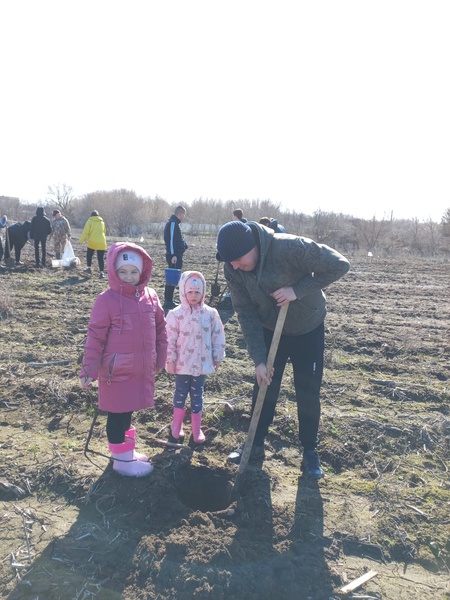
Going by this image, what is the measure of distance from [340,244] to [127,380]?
25.5 metres

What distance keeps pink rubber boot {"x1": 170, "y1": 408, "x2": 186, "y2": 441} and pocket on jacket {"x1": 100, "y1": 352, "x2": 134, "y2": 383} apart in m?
0.91

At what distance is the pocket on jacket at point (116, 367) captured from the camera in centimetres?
323

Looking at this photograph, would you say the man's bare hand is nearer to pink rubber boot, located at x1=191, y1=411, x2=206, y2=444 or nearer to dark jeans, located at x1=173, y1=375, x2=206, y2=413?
dark jeans, located at x1=173, y1=375, x2=206, y2=413

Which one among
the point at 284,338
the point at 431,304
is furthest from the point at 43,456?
the point at 431,304

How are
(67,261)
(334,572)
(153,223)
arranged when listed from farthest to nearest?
(153,223)
(67,261)
(334,572)

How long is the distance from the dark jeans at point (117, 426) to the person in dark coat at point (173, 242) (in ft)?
17.2

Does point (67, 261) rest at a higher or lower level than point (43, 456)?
higher

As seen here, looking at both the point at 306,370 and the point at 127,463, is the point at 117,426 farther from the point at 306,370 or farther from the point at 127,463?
the point at 306,370

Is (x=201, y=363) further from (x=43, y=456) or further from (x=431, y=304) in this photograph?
(x=431, y=304)

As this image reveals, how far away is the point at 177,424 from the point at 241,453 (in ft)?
2.06

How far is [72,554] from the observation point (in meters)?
2.77

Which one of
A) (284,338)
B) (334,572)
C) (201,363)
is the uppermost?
(284,338)

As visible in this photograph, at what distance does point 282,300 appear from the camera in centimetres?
324

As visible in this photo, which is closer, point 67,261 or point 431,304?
point 431,304
